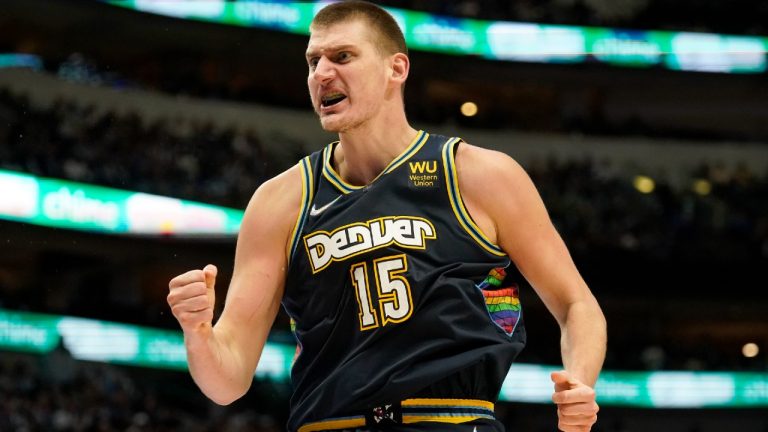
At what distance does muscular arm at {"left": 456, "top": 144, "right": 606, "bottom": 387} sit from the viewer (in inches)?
136

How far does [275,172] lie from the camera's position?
17812 mm

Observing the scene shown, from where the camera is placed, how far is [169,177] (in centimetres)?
1747

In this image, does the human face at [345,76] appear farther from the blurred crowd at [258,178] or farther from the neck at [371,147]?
the blurred crowd at [258,178]

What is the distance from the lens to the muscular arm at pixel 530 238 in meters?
3.46

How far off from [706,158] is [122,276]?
11.9 meters

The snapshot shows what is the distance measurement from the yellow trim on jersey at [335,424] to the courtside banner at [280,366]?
12964 mm

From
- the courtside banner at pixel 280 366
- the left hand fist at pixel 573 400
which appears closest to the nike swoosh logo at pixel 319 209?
the left hand fist at pixel 573 400

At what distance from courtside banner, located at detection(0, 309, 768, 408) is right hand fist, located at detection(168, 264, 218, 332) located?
43.1 ft

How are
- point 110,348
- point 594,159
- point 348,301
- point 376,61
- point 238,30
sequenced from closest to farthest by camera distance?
point 348,301, point 376,61, point 110,348, point 238,30, point 594,159

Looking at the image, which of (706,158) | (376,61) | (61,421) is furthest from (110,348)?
(376,61)

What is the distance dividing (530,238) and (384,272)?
1.68ft

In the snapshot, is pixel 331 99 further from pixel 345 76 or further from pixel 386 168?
pixel 386 168

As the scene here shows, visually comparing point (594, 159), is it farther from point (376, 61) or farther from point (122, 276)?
point (376, 61)

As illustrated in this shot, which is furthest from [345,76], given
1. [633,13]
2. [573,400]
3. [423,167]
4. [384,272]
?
[633,13]
